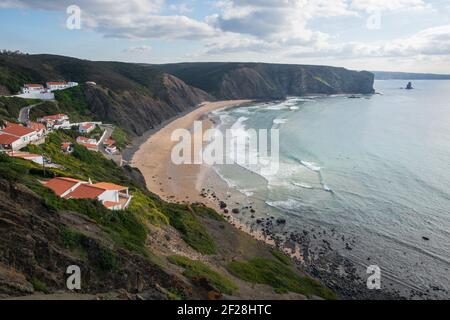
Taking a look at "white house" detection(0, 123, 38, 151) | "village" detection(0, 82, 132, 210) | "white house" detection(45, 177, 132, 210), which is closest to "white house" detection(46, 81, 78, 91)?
"village" detection(0, 82, 132, 210)

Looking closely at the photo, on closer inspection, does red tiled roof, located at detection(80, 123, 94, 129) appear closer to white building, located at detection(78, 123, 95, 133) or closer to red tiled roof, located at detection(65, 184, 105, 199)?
white building, located at detection(78, 123, 95, 133)

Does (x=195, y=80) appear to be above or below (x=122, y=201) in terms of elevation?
above

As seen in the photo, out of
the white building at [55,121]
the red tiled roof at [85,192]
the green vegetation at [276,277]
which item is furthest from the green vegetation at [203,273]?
the white building at [55,121]

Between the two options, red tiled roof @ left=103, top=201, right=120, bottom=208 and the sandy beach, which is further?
the sandy beach

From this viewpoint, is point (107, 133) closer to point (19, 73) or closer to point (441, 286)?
point (19, 73)

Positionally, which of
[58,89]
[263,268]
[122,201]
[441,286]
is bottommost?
[441,286]

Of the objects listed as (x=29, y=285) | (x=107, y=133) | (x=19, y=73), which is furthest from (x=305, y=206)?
(x=19, y=73)

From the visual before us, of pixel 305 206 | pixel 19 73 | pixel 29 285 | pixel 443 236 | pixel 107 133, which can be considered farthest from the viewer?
pixel 19 73

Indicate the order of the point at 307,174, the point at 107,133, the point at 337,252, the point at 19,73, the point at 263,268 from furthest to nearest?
the point at 19,73 < the point at 107,133 < the point at 307,174 < the point at 337,252 < the point at 263,268
